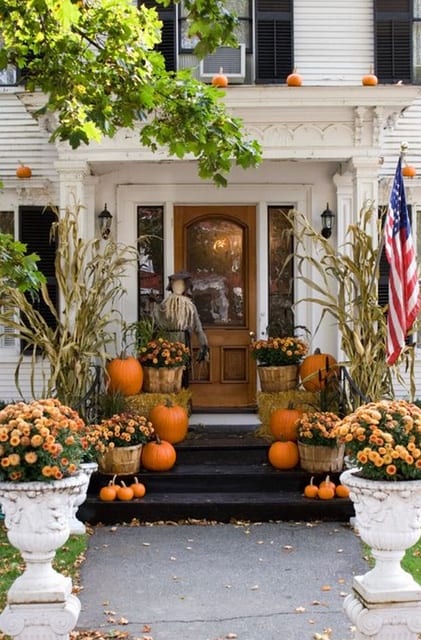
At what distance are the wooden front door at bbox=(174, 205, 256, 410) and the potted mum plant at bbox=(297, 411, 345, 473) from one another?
2326 mm

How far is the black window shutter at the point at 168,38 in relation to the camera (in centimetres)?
932

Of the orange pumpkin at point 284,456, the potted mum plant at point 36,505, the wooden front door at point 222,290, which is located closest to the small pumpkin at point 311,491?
the orange pumpkin at point 284,456

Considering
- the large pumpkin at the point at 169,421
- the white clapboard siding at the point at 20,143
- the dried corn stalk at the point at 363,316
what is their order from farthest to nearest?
the white clapboard siding at the point at 20,143 < the large pumpkin at the point at 169,421 < the dried corn stalk at the point at 363,316

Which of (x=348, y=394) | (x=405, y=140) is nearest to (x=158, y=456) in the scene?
(x=348, y=394)

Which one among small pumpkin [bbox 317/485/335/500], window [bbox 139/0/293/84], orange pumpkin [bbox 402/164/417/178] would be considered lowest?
small pumpkin [bbox 317/485/335/500]

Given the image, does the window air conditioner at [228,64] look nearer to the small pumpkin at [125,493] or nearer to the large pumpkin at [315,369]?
the large pumpkin at [315,369]

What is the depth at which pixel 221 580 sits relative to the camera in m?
5.51

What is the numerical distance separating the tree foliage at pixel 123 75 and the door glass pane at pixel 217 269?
3.86 meters

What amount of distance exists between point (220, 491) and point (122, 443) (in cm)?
102

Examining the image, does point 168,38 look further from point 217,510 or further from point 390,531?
point 390,531

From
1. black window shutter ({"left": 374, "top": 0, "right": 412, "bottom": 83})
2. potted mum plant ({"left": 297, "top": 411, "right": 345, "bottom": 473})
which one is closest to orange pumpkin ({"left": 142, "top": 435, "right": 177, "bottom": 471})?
potted mum plant ({"left": 297, "top": 411, "right": 345, "bottom": 473})

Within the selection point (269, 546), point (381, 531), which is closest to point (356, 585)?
point (381, 531)

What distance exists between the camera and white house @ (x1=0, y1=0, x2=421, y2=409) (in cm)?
938

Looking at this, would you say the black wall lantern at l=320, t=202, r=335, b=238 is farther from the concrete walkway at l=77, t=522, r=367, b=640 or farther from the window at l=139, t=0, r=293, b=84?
the concrete walkway at l=77, t=522, r=367, b=640
